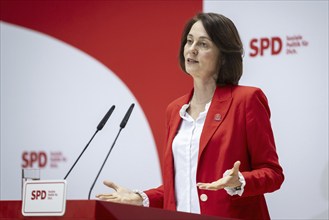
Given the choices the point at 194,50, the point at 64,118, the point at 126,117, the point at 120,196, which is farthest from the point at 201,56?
the point at 64,118

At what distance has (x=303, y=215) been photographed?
312cm

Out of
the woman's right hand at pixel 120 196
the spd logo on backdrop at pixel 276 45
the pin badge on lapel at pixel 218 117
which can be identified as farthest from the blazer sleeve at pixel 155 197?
the spd logo on backdrop at pixel 276 45

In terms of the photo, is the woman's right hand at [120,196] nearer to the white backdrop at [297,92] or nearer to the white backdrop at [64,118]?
the white backdrop at [297,92]

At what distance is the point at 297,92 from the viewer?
10.5 feet

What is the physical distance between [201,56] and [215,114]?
11.0 inches

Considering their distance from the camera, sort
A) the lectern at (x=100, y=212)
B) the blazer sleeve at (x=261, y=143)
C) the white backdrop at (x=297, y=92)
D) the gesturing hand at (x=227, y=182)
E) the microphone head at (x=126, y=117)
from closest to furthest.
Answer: the lectern at (x=100, y=212) < the gesturing hand at (x=227, y=182) < the blazer sleeve at (x=261, y=143) < the white backdrop at (x=297, y=92) < the microphone head at (x=126, y=117)

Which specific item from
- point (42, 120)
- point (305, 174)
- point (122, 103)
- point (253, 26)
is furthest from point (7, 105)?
point (305, 174)

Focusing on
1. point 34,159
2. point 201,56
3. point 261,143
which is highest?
point 201,56

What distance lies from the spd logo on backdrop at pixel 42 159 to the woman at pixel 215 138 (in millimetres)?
1376

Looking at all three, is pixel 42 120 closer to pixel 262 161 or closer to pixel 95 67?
pixel 95 67

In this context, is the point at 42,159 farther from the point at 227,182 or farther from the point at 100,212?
the point at 100,212

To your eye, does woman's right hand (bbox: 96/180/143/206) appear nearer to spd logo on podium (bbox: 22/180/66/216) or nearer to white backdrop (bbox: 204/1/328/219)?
spd logo on podium (bbox: 22/180/66/216)

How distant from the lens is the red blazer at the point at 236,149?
2.37 m

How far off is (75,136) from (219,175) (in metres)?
1.64
